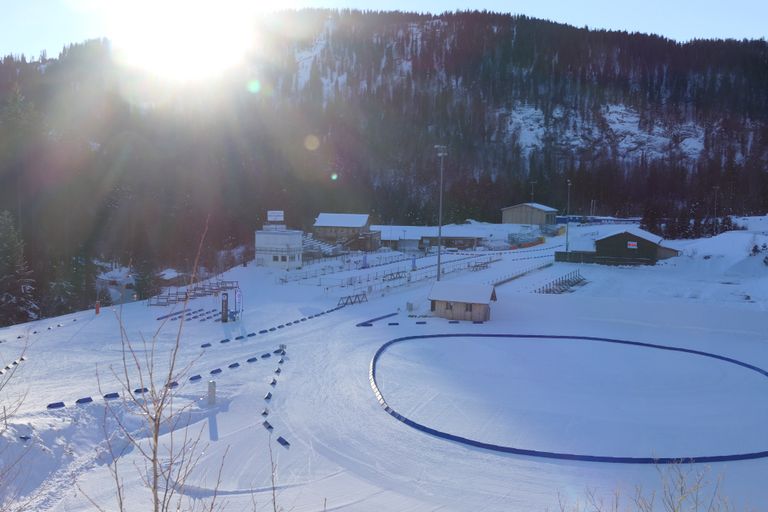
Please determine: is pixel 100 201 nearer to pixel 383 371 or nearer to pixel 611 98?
pixel 383 371

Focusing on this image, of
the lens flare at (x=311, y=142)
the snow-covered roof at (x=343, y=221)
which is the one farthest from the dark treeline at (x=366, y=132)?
the snow-covered roof at (x=343, y=221)

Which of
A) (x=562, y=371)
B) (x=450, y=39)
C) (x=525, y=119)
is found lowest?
(x=562, y=371)

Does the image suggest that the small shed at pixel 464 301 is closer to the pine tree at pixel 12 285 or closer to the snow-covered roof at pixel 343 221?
the pine tree at pixel 12 285

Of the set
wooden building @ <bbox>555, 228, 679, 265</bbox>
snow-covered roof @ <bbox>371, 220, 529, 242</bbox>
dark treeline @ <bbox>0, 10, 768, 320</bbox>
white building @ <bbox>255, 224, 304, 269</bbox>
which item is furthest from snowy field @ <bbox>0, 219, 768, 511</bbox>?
snow-covered roof @ <bbox>371, 220, 529, 242</bbox>

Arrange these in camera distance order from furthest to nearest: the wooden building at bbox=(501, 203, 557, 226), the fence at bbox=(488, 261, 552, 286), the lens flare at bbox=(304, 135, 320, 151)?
1. the lens flare at bbox=(304, 135, 320, 151)
2. the wooden building at bbox=(501, 203, 557, 226)
3. the fence at bbox=(488, 261, 552, 286)

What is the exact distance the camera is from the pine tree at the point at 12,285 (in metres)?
30.9

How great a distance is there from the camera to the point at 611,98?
115250 millimetres

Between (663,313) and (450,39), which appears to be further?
(450,39)

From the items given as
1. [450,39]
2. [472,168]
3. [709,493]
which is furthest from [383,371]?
[450,39]

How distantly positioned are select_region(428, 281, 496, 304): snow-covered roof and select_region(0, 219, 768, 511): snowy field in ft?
3.48

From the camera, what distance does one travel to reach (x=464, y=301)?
73.4 feet

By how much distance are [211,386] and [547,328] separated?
14.1m

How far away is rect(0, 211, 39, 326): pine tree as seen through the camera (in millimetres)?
30875

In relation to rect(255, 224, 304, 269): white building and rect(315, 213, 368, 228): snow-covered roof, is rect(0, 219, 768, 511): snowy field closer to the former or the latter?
rect(255, 224, 304, 269): white building
